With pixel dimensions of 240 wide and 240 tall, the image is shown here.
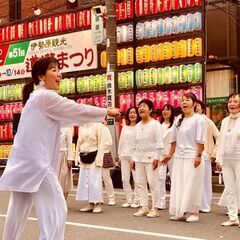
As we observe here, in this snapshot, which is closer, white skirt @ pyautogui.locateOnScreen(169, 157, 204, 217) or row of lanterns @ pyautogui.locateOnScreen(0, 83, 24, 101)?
white skirt @ pyautogui.locateOnScreen(169, 157, 204, 217)

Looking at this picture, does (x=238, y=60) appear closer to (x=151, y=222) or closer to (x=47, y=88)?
(x=151, y=222)

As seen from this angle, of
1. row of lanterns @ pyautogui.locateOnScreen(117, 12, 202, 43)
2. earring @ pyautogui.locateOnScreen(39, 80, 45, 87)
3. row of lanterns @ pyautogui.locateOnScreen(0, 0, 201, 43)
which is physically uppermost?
row of lanterns @ pyautogui.locateOnScreen(0, 0, 201, 43)

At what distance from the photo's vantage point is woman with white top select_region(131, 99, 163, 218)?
30.2 feet

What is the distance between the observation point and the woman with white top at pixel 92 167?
32.4 ft

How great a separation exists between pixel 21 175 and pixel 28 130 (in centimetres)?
36

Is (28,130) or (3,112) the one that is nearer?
(28,130)

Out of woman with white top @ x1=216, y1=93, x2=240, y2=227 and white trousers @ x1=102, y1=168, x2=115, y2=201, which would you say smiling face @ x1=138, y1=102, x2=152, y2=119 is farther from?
white trousers @ x1=102, y1=168, x2=115, y2=201

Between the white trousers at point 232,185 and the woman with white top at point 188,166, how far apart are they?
1.56 feet

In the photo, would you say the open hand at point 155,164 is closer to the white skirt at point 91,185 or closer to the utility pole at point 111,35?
the white skirt at point 91,185

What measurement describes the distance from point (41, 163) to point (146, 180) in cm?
494

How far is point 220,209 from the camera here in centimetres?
1017

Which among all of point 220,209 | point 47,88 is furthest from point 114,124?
point 47,88

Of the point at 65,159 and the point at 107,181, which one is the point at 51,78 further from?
the point at 107,181

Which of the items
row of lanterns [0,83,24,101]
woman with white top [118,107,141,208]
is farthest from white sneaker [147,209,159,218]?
row of lanterns [0,83,24,101]
